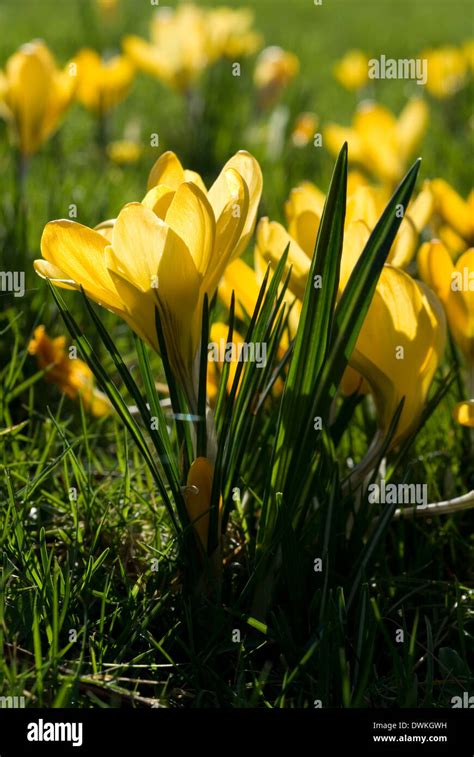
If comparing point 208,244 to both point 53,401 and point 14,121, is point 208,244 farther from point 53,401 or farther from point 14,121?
point 14,121

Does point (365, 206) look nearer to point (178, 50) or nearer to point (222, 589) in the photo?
point (222, 589)

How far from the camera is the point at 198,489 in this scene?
0.87m

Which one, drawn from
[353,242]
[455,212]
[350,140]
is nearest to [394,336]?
[353,242]

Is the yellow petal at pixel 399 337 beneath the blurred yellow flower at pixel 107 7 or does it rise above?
beneath

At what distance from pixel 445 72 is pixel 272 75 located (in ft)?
2.16

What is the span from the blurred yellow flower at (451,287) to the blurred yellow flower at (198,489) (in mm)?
351

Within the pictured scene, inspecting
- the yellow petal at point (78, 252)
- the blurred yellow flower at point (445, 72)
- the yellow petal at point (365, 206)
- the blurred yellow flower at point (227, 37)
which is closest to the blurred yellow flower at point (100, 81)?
the blurred yellow flower at point (227, 37)

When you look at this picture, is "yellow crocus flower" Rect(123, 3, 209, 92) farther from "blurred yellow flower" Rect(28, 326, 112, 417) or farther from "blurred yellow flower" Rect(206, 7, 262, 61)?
"blurred yellow flower" Rect(28, 326, 112, 417)

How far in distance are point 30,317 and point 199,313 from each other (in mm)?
656

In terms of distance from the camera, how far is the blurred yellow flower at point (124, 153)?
8.27ft

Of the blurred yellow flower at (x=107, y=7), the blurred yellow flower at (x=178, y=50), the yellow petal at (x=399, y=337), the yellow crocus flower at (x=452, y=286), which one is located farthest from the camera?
the blurred yellow flower at (x=107, y=7)

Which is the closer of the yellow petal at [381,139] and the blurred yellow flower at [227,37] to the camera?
the yellow petal at [381,139]

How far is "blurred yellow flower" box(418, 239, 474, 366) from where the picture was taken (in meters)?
1.02

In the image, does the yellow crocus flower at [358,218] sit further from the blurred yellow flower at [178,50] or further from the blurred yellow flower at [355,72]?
the blurred yellow flower at [355,72]
